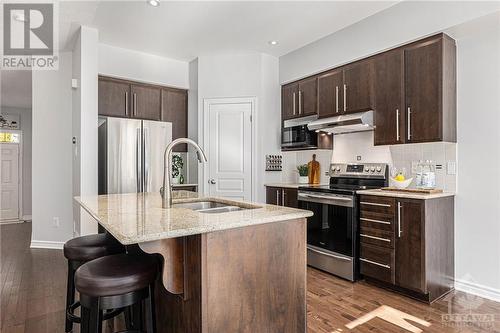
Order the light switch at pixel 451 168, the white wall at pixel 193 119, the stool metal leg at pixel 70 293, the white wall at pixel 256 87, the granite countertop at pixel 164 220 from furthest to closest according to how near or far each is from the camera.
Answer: the white wall at pixel 193 119
the white wall at pixel 256 87
the light switch at pixel 451 168
the stool metal leg at pixel 70 293
the granite countertop at pixel 164 220

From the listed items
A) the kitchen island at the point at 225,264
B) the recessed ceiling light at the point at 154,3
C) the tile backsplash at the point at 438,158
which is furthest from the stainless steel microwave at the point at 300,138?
the kitchen island at the point at 225,264

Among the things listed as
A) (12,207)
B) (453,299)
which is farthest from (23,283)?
(12,207)

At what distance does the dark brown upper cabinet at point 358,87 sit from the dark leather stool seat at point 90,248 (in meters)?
2.78

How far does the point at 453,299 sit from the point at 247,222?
238cm

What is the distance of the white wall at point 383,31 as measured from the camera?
8.88ft

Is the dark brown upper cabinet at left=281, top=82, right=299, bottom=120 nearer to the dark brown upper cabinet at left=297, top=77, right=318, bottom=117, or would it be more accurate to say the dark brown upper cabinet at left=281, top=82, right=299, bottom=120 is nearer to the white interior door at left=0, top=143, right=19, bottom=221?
the dark brown upper cabinet at left=297, top=77, right=318, bottom=117

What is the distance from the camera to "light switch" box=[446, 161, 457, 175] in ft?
9.94

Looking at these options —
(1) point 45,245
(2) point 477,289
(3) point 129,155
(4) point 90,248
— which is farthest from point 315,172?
(1) point 45,245

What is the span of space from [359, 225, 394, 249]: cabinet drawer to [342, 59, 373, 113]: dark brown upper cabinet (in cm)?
131

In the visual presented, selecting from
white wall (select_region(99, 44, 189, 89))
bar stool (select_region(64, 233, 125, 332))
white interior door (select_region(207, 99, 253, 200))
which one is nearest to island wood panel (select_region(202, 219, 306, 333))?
bar stool (select_region(64, 233, 125, 332))

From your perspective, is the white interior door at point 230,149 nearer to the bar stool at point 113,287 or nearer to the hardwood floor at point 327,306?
the hardwood floor at point 327,306

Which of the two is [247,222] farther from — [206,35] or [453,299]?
[206,35]

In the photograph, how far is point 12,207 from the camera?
22.6 ft

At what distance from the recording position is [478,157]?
2.91 metres
